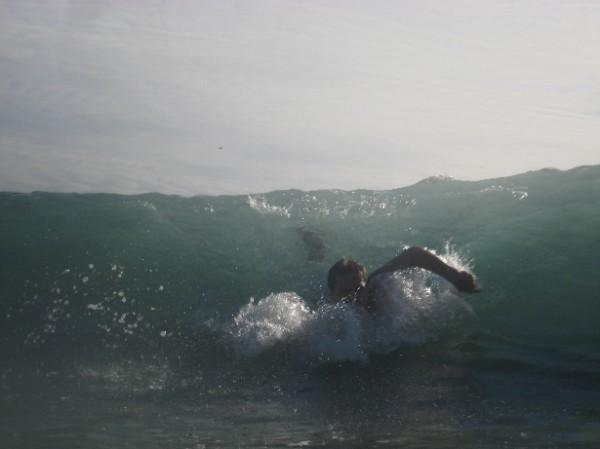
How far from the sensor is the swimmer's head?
26.5ft

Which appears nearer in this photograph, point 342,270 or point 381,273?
point 342,270

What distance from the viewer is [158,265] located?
419 inches

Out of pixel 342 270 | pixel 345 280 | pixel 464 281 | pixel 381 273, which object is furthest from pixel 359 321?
pixel 464 281

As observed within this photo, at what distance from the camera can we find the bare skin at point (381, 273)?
7856 mm

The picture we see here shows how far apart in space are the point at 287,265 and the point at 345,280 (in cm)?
282

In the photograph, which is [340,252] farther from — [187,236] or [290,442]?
[290,442]

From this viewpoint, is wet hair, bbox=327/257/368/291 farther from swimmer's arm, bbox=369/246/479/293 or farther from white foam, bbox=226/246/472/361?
swimmer's arm, bbox=369/246/479/293

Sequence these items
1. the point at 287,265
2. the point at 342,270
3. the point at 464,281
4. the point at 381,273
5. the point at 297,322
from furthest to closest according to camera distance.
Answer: the point at 287,265 < the point at 381,273 < the point at 342,270 < the point at 297,322 < the point at 464,281

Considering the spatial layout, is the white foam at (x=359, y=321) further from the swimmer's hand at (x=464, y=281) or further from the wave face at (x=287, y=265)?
the swimmer's hand at (x=464, y=281)

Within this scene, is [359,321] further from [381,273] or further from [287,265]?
[287,265]

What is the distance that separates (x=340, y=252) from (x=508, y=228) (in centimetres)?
264

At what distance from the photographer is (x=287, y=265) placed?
35.5ft

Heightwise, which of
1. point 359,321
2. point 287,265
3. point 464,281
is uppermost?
point 287,265

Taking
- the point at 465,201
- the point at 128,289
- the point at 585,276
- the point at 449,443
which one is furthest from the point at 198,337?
the point at 465,201
